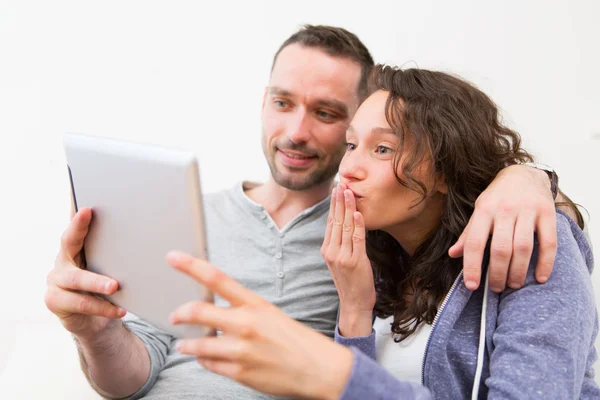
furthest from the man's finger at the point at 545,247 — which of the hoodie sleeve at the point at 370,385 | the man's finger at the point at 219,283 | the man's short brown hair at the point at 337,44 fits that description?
the man's short brown hair at the point at 337,44

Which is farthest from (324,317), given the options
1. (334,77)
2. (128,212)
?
(128,212)

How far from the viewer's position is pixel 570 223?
116cm

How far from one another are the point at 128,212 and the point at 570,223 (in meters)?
0.87

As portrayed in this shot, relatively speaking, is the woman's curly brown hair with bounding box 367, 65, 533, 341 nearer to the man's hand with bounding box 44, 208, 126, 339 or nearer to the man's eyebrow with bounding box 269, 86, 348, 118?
the man's eyebrow with bounding box 269, 86, 348, 118

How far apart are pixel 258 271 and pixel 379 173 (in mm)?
525

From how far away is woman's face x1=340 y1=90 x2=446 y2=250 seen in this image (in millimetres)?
1204

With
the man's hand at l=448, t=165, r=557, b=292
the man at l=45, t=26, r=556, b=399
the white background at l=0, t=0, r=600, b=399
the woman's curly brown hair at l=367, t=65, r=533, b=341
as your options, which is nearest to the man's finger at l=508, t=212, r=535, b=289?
the man's hand at l=448, t=165, r=557, b=292

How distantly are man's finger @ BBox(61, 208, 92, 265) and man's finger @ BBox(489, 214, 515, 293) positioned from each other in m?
0.71

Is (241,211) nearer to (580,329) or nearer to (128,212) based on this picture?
(128,212)

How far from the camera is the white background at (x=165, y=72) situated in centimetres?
198

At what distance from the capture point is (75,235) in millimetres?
991

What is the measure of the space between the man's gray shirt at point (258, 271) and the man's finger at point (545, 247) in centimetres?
66

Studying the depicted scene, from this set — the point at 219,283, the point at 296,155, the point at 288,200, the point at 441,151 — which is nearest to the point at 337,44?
the point at 296,155

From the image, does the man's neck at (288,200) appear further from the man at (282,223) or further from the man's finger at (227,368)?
the man's finger at (227,368)
